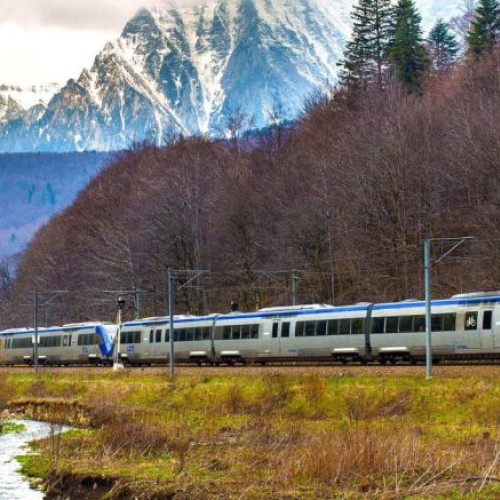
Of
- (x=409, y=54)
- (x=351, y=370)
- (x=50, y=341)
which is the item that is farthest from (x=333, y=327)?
(x=409, y=54)

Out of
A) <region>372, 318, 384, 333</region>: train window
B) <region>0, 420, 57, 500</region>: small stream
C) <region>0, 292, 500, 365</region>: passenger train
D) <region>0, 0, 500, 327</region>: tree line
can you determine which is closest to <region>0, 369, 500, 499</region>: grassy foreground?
<region>0, 420, 57, 500</region>: small stream

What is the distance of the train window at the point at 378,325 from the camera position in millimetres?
58938

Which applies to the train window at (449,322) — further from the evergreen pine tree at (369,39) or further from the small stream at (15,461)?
the evergreen pine tree at (369,39)

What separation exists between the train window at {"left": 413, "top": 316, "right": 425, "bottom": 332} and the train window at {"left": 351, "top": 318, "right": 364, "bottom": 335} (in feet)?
12.7

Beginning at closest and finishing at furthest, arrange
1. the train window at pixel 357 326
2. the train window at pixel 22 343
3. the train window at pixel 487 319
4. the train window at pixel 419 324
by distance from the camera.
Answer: the train window at pixel 487 319, the train window at pixel 419 324, the train window at pixel 357 326, the train window at pixel 22 343

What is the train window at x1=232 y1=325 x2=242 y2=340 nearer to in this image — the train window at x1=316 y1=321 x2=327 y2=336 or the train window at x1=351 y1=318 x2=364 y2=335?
the train window at x1=316 y1=321 x2=327 y2=336

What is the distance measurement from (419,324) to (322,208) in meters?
36.7

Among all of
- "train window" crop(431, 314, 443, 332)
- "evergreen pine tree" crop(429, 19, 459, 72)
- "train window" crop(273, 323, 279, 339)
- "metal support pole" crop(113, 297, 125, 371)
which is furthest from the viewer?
"evergreen pine tree" crop(429, 19, 459, 72)

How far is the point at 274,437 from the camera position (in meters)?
39.1

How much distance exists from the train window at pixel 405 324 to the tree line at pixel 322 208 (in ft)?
46.4

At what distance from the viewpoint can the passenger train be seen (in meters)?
54.4

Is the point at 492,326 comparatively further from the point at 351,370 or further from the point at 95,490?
the point at 95,490

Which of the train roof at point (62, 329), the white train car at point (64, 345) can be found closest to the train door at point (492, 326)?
the white train car at point (64, 345)

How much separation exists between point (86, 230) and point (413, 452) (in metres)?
120
